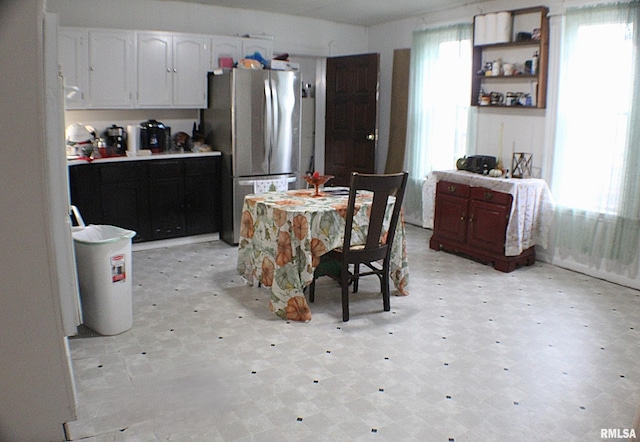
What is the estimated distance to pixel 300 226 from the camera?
3.76 meters

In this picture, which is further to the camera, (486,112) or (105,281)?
(486,112)

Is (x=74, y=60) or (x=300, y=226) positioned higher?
(x=74, y=60)

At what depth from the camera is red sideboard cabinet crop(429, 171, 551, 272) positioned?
4914mm

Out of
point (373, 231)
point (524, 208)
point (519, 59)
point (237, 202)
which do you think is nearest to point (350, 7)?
point (519, 59)

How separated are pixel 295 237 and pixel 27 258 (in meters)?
1.84

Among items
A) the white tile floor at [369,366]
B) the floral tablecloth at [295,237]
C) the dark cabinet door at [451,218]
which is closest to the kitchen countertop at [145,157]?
the white tile floor at [369,366]

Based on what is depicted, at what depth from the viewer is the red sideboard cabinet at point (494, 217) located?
193 inches

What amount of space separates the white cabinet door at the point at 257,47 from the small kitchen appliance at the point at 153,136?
49.0 inches

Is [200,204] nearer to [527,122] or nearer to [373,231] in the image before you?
[373,231]

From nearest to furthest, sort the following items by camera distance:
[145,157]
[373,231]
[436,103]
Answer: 1. [373,231]
2. [145,157]
3. [436,103]

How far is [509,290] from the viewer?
4.52 m

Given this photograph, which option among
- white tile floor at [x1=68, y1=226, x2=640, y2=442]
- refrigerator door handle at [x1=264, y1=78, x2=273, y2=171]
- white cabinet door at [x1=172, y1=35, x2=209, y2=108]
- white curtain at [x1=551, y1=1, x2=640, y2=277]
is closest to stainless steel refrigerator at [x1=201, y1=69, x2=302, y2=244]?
refrigerator door handle at [x1=264, y1=78, x2=273, y2=171]

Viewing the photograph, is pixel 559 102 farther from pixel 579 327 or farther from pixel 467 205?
pixel 579 327

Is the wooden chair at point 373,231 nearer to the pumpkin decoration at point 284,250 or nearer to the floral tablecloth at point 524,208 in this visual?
the pumpkin decoration at point 284,250
